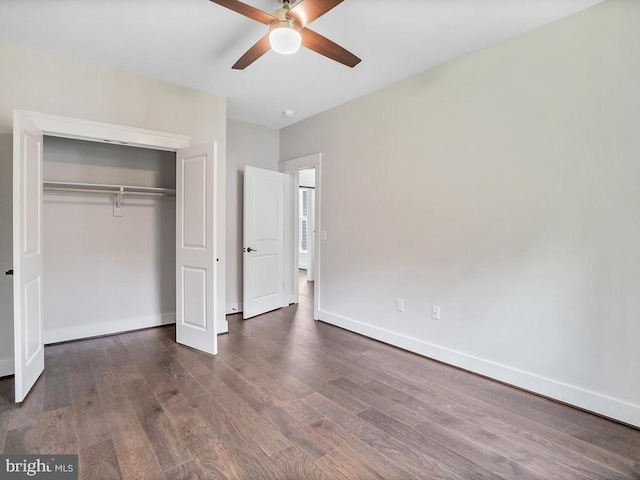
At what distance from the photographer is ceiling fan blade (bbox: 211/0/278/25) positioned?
1792 millimetres

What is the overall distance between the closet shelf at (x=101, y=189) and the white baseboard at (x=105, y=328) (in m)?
1.45

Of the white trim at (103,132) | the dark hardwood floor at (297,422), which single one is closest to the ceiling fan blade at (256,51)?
the white trim at (103,132)

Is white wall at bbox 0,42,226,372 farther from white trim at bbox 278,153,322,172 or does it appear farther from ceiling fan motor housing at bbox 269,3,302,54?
ceiling fan motor housing at bbox 269,3,302,54

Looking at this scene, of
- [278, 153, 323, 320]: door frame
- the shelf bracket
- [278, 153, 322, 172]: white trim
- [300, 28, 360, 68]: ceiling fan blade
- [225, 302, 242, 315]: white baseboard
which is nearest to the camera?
[300, 28, 360, 68]: ceiling fan blade

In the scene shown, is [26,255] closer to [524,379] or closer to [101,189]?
[101,189]

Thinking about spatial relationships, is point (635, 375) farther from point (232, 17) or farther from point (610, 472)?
point (232, 17)

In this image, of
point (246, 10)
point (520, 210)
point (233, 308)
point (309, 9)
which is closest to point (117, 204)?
point (233, 308)

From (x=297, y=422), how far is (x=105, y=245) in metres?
3.01

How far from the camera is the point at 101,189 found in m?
3.67

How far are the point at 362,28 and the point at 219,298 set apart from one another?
10.0ft

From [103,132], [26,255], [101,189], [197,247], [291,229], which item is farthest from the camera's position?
[291,229]

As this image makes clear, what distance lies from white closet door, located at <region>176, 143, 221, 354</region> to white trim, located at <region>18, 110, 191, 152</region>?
0.22m
